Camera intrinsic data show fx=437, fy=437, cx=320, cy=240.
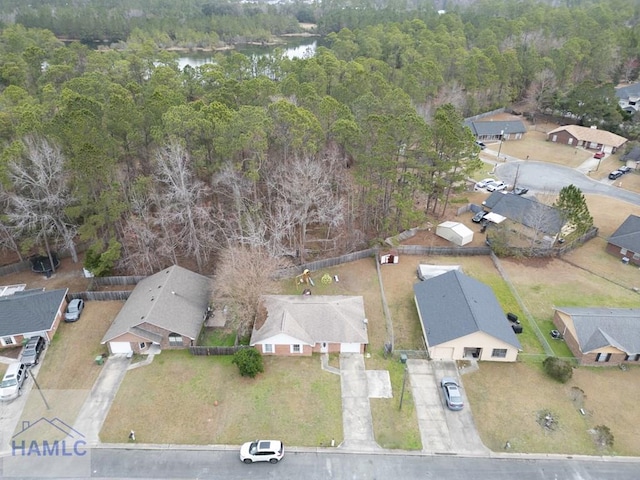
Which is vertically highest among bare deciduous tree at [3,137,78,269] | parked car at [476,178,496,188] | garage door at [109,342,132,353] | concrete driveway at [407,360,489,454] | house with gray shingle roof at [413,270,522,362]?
bare deciduous tree at [3,137,78,269]

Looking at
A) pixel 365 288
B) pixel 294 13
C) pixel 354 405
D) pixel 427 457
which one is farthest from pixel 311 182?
pixel 294 13

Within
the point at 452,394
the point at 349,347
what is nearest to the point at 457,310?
the point at 452,394

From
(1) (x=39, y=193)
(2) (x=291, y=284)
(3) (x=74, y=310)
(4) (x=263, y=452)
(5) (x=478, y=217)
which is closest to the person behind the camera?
(4) (x=263, y=452)

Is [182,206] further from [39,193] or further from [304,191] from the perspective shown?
[39,193]

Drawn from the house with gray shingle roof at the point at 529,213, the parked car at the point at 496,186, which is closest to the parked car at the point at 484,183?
the parked car at the point at 496,186

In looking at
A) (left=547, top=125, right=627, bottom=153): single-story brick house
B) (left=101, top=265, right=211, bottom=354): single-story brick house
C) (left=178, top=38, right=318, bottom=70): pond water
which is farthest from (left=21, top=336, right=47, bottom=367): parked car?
(left=178, top=38, right=318, bottom=70): pond water

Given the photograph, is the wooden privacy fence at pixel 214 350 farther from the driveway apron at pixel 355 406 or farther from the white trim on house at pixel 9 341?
the white trim on house at pixel 9 341

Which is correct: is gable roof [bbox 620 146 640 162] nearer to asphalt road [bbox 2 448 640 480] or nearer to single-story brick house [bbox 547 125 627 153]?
single-story brick house [bbox 547 125 627 153]
